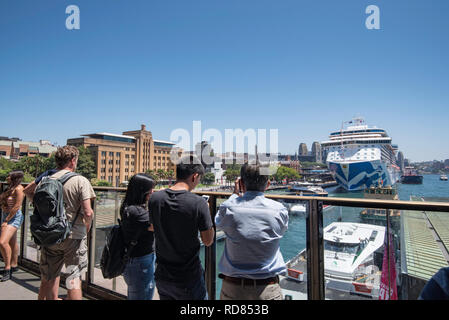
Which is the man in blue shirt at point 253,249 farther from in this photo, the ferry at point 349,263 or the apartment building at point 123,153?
the apartment building at point 123,153

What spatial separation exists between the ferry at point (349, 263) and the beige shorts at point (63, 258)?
211 cm

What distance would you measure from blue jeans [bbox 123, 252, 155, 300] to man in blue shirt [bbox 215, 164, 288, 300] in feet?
2.41

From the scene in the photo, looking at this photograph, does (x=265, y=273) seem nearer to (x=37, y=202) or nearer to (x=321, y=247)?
(x=321, y=247)

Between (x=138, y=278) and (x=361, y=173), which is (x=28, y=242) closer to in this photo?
(x=138, y=278)

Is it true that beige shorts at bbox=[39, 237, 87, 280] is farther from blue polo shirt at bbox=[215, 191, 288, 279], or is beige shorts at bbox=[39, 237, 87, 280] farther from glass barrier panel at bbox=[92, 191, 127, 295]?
blue polo shirt at bbox=[215, 191, 288, 279]

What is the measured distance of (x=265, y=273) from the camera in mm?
1929

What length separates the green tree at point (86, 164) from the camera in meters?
68.6

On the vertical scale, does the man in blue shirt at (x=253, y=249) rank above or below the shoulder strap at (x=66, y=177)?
below

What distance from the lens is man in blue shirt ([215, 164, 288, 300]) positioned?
1913mm

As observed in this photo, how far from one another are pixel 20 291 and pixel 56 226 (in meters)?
2.08

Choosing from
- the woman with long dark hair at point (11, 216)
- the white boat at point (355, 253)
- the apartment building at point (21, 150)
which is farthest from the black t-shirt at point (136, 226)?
the apartment building at point (21, 150)

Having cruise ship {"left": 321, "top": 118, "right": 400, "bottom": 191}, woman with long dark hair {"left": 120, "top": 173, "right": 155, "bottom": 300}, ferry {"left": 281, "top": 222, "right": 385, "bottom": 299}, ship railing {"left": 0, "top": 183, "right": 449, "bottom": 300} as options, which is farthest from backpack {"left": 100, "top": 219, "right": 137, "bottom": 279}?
cruise ship {"left": 321, "top": 118, "right": 400, "bottom": 191}
